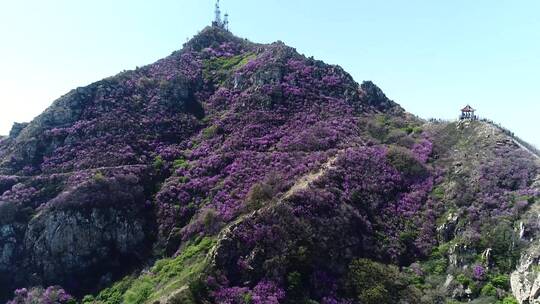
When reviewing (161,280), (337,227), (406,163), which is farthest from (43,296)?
(406,163)

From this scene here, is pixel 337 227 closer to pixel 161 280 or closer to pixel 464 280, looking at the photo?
pixel 464 280

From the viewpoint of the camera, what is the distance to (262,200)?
206 ft

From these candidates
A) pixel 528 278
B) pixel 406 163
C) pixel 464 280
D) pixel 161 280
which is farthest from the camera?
pixel 406 163

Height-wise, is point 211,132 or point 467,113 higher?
point 467,113

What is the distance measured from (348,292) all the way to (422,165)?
97.6 ft

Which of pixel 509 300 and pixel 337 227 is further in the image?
pixel 337 227

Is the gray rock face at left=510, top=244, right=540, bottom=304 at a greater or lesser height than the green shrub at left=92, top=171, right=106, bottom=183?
lesser

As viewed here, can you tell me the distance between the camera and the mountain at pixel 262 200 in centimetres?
5288

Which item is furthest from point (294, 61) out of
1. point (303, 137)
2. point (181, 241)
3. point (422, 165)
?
point (181, 241)

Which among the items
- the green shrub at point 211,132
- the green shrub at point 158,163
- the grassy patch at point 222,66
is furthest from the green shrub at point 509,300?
the grassy patch at point 222,66

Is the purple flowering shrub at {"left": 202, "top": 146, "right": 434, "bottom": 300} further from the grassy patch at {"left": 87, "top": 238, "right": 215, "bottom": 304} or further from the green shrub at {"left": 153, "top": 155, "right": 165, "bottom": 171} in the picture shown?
the green shrub at {"left": 153, "top": 155, "right": 165, "bottom": 171}

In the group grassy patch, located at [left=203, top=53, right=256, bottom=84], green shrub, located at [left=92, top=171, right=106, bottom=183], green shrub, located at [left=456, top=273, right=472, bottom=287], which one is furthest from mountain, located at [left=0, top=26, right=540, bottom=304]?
grassy patch, located at [left=203, top=53, right=256, bottom=84]

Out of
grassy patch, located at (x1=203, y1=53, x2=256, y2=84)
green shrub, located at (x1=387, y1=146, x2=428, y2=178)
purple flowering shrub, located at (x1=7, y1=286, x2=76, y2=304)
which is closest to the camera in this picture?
purple flowering shrub, located at (x1=7, y1=286, x2=76, y2=304)

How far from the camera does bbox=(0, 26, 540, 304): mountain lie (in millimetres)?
52875
